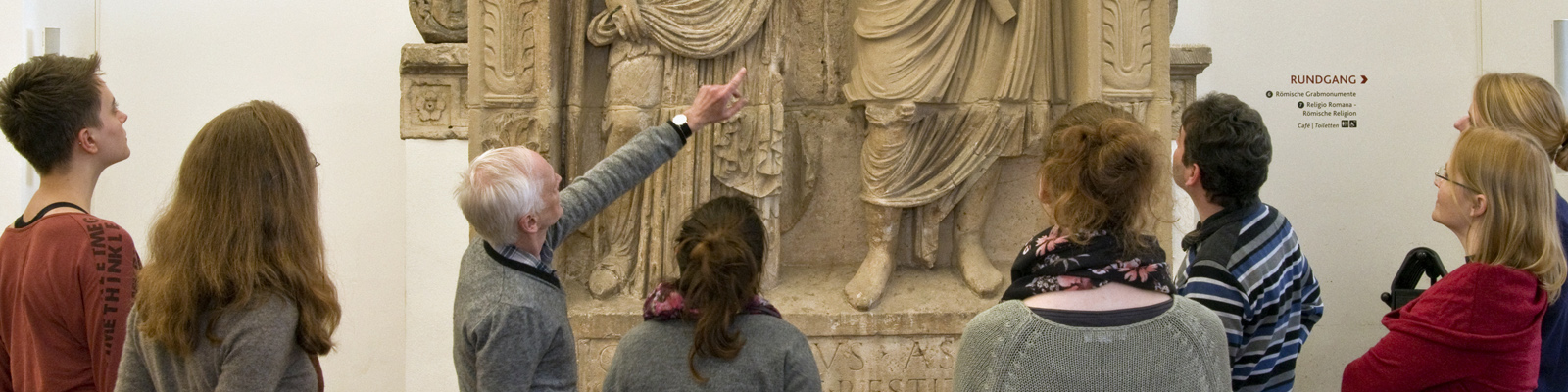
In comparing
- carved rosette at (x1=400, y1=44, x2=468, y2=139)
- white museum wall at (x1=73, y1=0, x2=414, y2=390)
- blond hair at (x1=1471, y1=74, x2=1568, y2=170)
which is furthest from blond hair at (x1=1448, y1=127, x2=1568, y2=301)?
white museum wall at (x1=73, y1=0, x2=414, y2=390)

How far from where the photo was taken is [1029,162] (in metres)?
4.69

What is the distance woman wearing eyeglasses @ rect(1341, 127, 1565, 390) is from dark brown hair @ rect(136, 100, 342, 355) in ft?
7.61

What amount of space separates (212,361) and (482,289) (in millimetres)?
490

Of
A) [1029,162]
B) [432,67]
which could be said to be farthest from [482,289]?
[432,67]

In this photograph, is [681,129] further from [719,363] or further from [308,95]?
[308,95]

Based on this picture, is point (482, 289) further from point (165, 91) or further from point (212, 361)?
point (165, 91)

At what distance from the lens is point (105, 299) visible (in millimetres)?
2475

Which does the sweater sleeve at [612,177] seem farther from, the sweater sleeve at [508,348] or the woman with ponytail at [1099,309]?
→ the woman with ponytail at [1099,309]

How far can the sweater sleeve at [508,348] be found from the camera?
221 centimetres

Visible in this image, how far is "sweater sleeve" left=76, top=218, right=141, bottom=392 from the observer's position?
247 centimetres

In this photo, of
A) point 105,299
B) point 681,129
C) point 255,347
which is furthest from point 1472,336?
point 105,299

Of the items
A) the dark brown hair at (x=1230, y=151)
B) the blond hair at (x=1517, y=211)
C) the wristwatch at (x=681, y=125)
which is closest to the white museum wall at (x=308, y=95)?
the wristwatch at (x=681, y=125)

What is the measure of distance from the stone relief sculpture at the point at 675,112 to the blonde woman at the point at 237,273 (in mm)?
2068

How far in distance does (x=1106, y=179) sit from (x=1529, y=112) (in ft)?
5.46
